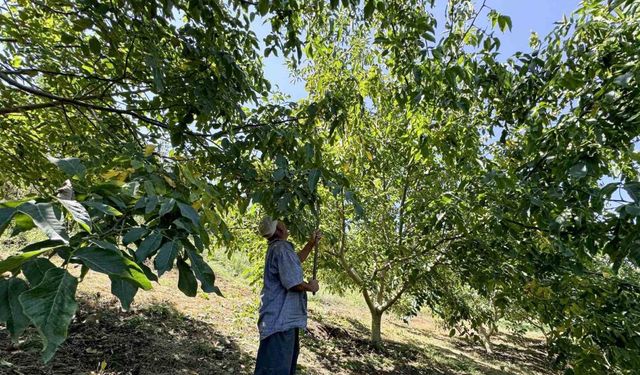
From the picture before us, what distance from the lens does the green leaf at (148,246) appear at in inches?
40.9

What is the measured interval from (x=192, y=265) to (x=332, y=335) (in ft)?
23.9

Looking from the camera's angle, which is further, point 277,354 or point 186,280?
point 277,354

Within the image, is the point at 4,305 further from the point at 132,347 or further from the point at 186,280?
the point at 132,347

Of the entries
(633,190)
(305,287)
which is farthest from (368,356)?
(633,190)

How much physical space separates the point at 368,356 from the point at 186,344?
3.52 m

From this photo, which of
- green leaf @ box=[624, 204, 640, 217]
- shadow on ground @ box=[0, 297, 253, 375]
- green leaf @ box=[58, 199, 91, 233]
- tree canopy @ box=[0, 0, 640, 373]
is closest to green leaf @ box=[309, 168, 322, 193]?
tree canopy @ box=[0, 0, 640, 373]

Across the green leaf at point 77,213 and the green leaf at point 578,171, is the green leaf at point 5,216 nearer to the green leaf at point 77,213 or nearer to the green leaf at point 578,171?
the green leaf at point 77,213

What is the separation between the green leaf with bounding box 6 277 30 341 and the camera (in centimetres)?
70

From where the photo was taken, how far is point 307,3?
317cm

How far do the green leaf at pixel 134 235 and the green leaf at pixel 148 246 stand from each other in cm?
4

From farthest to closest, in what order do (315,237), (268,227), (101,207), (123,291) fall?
(315,237), (268,227), (101,207), (123,291)

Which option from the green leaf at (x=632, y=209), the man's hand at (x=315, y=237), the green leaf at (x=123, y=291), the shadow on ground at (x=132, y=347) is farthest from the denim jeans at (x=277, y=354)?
the green leaf at (x=632, y=209)

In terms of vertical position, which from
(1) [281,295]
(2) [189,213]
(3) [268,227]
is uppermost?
(3) [268,227]

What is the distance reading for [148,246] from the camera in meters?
1.07
